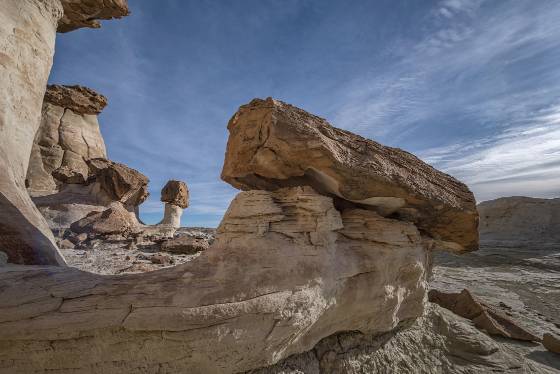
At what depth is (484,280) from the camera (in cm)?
873

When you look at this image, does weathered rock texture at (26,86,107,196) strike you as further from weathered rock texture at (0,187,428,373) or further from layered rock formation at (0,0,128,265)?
weathered rock texture at (0,187,428,373)

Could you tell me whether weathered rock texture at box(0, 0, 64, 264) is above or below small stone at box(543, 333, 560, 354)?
above

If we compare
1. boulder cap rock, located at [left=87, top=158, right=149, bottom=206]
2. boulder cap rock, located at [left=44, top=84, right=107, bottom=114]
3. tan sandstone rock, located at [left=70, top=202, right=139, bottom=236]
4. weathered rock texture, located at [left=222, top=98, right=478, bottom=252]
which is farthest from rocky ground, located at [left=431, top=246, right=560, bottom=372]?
boulder cap rock, located at [left=44, top=84, right=107, bottom=114]

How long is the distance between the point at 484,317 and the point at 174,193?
43.6 feet

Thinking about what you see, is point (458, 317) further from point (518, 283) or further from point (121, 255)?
point (518, 283)

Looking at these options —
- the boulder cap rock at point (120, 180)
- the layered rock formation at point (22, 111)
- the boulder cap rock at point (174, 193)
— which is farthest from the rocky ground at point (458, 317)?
the boulder cap rock at point (174, 193)

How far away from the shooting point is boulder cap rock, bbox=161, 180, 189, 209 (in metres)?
14.1

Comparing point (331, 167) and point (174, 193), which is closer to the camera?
point (331, 167)

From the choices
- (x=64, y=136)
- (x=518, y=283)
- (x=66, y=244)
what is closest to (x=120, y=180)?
(x=66, y=244)

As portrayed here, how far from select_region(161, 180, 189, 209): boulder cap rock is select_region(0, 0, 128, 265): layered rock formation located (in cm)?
954

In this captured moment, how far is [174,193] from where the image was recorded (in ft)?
46.4

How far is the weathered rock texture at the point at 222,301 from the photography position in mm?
1628

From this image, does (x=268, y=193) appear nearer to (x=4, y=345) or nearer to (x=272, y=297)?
(x=272, y=297)

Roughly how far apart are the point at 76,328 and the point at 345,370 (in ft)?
7.00
